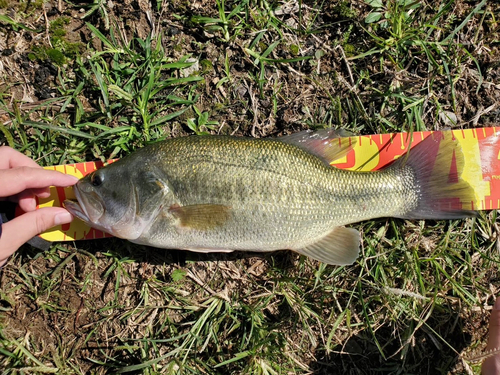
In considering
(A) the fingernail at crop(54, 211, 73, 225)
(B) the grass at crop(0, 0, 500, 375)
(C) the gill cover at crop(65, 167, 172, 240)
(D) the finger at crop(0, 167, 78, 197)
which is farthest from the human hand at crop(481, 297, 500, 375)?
(D) the finger at crop(0, 167, 78, 197)

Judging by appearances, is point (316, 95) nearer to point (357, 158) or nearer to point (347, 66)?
point (347, 66)

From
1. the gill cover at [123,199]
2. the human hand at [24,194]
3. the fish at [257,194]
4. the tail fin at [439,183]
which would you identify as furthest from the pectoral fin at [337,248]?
the human hand at [24,194]

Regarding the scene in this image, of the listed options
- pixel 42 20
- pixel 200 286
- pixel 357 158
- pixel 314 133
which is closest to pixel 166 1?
pixel 42 20

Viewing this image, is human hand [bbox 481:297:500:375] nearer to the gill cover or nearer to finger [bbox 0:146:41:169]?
the gill cover

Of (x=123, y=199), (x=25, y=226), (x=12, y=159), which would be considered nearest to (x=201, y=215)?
(x=123, y=199)

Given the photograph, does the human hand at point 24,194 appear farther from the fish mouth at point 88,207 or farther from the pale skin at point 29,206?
the fish mouth at point 88,207

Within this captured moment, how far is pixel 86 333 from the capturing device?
3645mm

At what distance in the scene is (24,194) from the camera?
3.48 meters

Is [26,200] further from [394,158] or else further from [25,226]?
[394,158]

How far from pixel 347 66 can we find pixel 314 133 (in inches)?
35.5

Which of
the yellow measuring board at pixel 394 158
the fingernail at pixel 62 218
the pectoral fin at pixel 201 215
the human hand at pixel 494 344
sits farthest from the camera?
the yellow measuring board at pixel 394 158

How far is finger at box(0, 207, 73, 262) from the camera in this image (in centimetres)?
310

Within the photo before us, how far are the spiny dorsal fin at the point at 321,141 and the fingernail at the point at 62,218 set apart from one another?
6.45 feet

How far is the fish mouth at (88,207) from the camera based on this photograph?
317 cm
